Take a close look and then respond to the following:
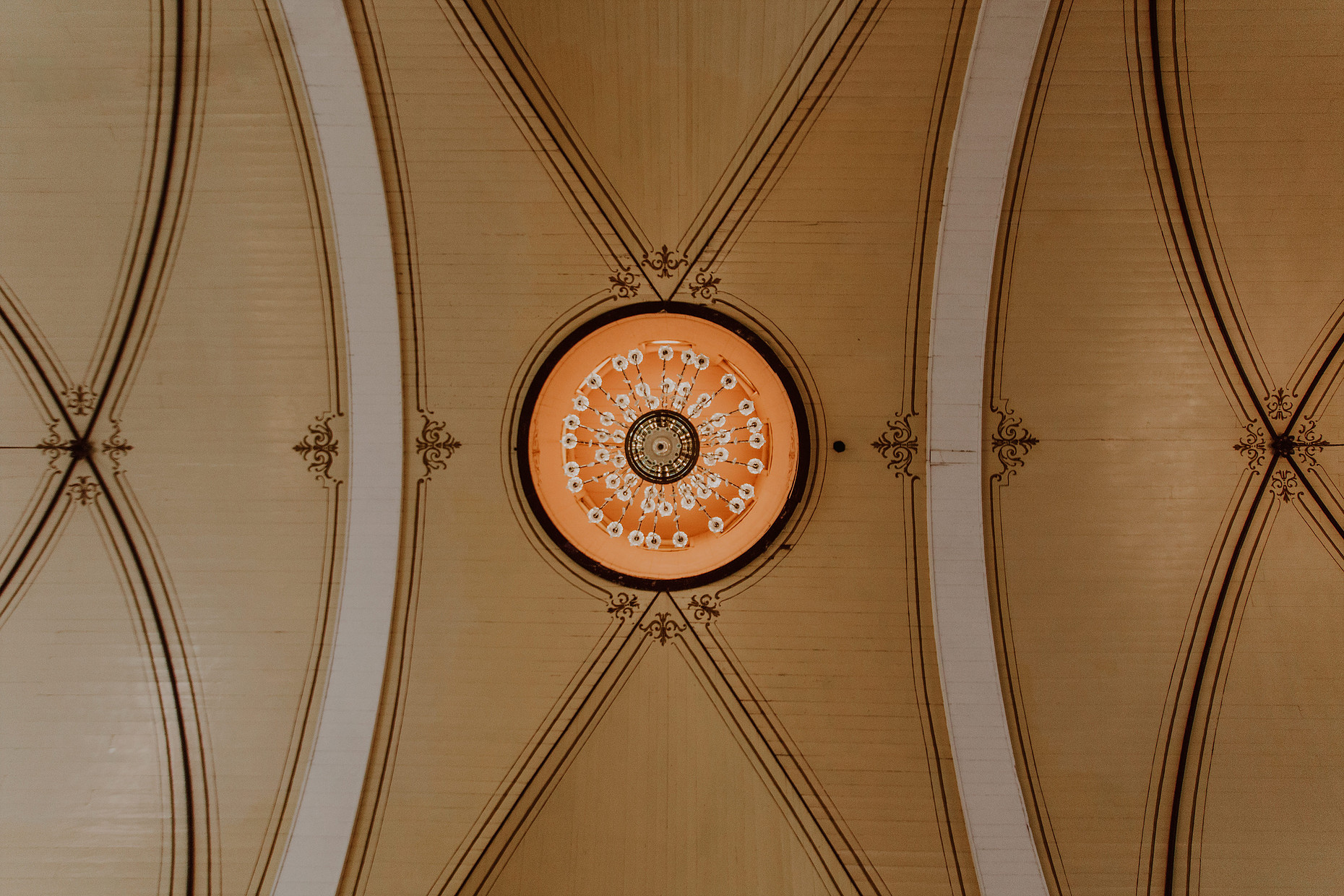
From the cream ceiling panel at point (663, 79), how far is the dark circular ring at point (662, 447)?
4.63 ft

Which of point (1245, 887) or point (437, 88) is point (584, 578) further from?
point (1245, 887)

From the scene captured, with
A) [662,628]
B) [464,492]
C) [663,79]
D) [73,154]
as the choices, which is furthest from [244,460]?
[663,79]

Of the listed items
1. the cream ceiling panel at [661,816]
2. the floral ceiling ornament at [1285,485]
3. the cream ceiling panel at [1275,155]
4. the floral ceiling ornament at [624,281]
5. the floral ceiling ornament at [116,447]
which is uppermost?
the cream ceiling panel at [1275,155]

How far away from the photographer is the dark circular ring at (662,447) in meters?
5.65

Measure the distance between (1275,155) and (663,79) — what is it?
15.2ft

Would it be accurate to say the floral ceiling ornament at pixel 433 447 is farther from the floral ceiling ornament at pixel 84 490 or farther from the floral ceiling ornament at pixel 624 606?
the floral ceiling ornament at pixel 84 490

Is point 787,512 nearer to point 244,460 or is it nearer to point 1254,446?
point 1254,446

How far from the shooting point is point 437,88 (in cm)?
520

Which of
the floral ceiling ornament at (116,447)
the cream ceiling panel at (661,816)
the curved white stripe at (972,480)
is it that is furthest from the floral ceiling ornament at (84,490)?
the curved white stripe at (972,480)

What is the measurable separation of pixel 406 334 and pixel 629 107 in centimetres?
247

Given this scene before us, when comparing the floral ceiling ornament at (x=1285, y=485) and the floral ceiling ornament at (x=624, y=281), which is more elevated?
the floral ceiling ornament at (x=624, y=281)

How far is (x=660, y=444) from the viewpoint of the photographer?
5648 mm

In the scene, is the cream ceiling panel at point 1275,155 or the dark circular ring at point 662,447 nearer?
the cream ceiling panel at point 1275,155

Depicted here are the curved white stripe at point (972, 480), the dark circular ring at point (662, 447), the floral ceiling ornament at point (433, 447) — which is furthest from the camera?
the dark circular ring at point (662, 447)
